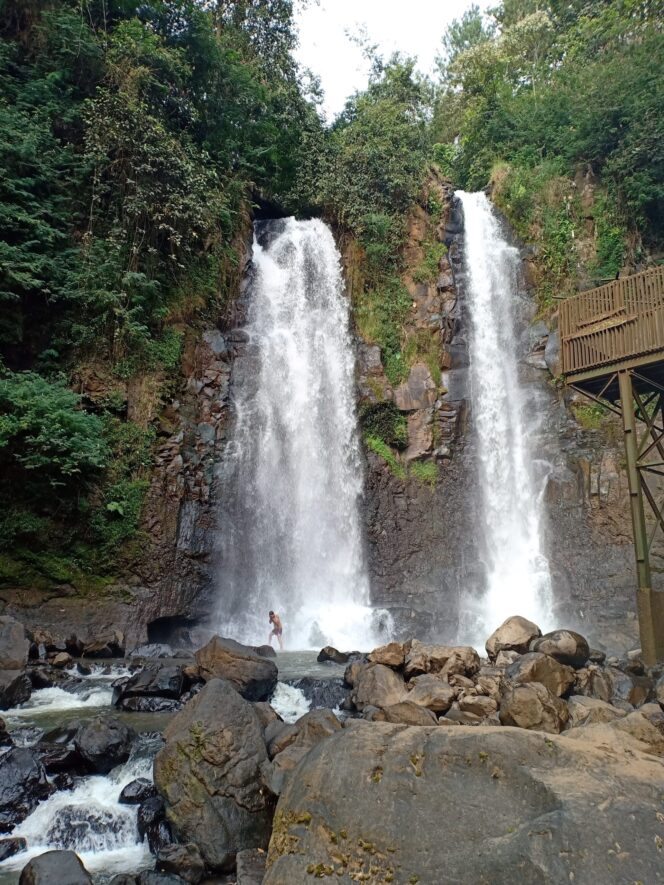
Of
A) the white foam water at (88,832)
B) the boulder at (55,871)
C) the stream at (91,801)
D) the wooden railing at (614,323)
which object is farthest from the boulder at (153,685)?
the wooden railing at (614,323)

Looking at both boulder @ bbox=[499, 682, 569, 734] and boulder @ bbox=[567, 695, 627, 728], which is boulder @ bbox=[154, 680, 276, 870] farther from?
boulder @ bbox=[567, 695, 627, 728]

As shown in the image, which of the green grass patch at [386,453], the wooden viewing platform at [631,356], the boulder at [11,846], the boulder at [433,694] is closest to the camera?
the boulder at [11,846]

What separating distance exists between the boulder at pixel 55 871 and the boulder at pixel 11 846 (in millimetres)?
705

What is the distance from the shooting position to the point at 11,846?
5816mm

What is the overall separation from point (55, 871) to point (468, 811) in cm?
350

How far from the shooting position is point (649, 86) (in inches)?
863

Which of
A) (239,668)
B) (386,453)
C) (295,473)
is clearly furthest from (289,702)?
(386,453)

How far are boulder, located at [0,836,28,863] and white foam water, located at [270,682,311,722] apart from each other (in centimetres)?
402

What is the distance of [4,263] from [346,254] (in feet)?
39.2

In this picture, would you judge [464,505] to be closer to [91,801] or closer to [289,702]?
[289,702]

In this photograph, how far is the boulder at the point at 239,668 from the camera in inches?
375

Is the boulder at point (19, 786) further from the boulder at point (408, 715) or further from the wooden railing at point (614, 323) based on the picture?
the wooden railing at point (614, 323)

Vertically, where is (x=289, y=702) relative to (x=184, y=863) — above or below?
above

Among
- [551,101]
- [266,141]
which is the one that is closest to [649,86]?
[551,101]
